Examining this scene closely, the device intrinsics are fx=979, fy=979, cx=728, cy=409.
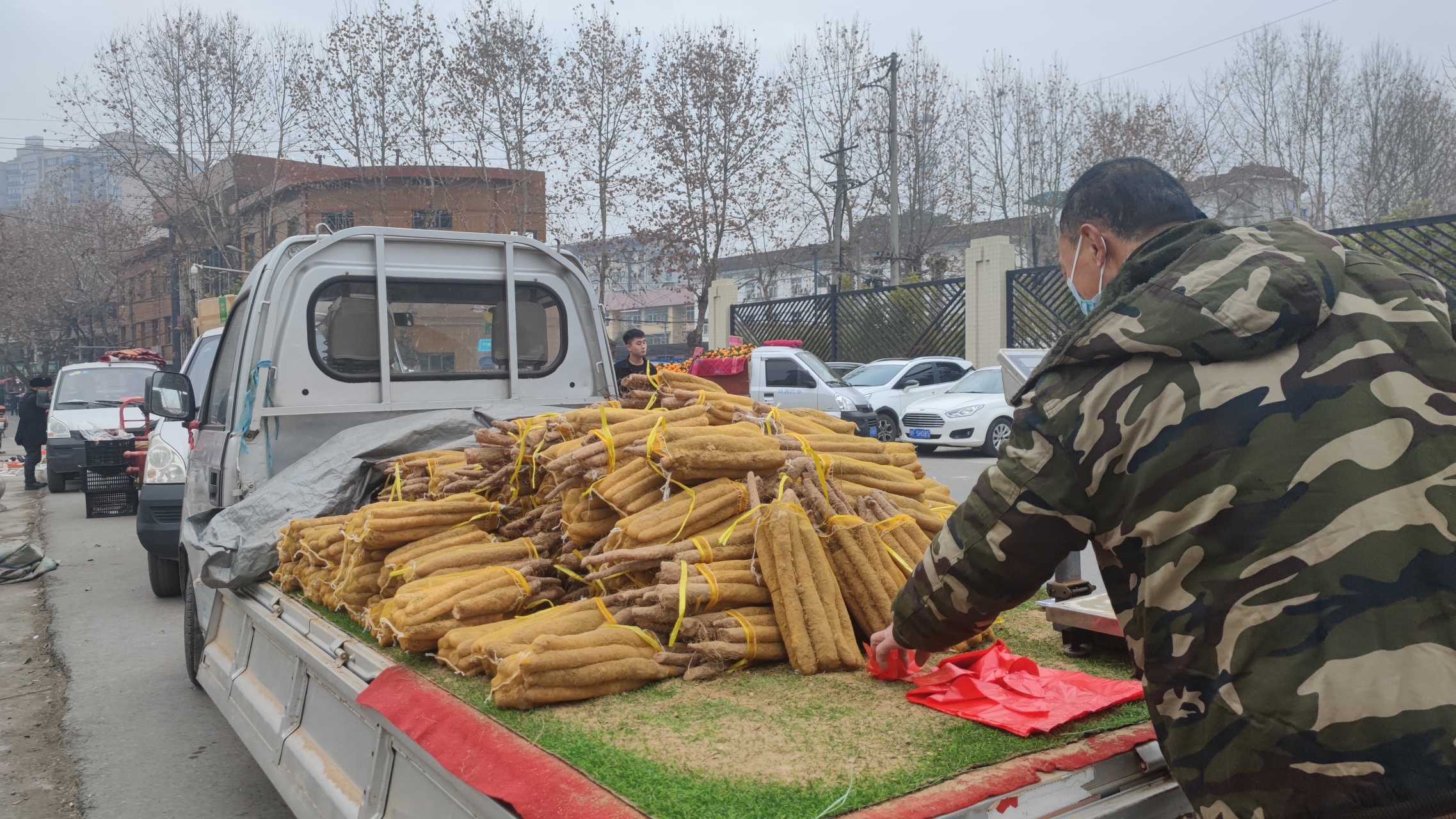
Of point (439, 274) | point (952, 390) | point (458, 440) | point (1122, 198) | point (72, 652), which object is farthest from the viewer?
point (952, 390)

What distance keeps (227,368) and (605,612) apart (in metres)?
3.82

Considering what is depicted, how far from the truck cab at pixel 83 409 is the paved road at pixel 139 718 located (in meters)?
5.73

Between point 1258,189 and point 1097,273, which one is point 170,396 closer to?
point 1097,273

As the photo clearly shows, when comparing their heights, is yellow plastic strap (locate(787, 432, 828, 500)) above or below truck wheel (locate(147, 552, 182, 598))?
above

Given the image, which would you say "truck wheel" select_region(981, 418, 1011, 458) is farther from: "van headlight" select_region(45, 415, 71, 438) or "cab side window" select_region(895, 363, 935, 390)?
"van headlight" select_region(45, 415, 71, 438)

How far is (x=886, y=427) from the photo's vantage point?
61.7 feet

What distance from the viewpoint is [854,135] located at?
32.7 m

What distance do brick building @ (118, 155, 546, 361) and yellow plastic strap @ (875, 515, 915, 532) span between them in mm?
26451

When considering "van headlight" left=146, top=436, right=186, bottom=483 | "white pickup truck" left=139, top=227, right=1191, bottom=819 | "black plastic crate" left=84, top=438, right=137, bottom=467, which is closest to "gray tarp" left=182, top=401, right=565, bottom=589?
"white pickup truck" left=139, top=227, right=1191, bottom=819

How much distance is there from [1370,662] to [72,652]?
810cm

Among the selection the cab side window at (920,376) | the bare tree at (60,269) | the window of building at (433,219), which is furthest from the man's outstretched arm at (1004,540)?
the bare tree at (60,269)

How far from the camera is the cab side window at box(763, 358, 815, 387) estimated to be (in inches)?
689

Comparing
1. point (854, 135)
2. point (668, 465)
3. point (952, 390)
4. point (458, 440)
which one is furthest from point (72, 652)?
point (854, 135)

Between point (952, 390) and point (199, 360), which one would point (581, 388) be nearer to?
point (199, 360)
